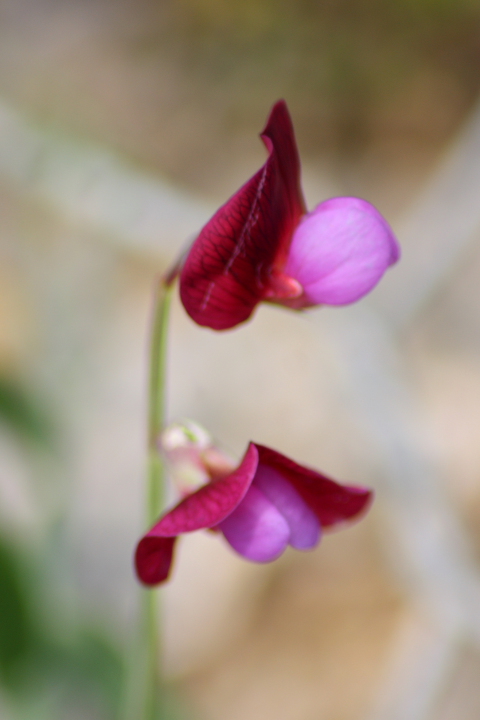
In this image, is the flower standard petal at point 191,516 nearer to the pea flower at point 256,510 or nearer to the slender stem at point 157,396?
the pea flower at point 256,510

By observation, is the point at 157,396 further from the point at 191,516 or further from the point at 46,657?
the point at 46,657

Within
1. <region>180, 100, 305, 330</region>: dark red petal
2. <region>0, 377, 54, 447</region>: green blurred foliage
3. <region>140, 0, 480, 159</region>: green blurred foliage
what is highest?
<region>140, 0, 480, 159</region>: green blurred foliage

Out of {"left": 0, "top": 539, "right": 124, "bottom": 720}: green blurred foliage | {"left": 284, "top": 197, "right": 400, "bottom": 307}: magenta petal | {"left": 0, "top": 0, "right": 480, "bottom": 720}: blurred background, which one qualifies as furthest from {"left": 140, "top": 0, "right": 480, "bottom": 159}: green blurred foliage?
{"left": 284, "top": 197, "right": 400, "bottom": 307}: magenta petal

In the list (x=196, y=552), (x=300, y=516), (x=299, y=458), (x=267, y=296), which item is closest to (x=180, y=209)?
(x=299, y=458)

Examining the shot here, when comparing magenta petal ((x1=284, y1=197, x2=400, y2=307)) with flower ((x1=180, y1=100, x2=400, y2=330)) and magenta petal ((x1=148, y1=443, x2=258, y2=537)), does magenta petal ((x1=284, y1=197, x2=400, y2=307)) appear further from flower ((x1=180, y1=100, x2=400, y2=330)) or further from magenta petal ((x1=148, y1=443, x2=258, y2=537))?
magenta petal ((x1=148, y1=443, x2=258, y2=537))

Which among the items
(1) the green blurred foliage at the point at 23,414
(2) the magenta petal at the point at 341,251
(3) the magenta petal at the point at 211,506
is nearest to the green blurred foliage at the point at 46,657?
(1) the green blurred foliage at the point at 23,414
